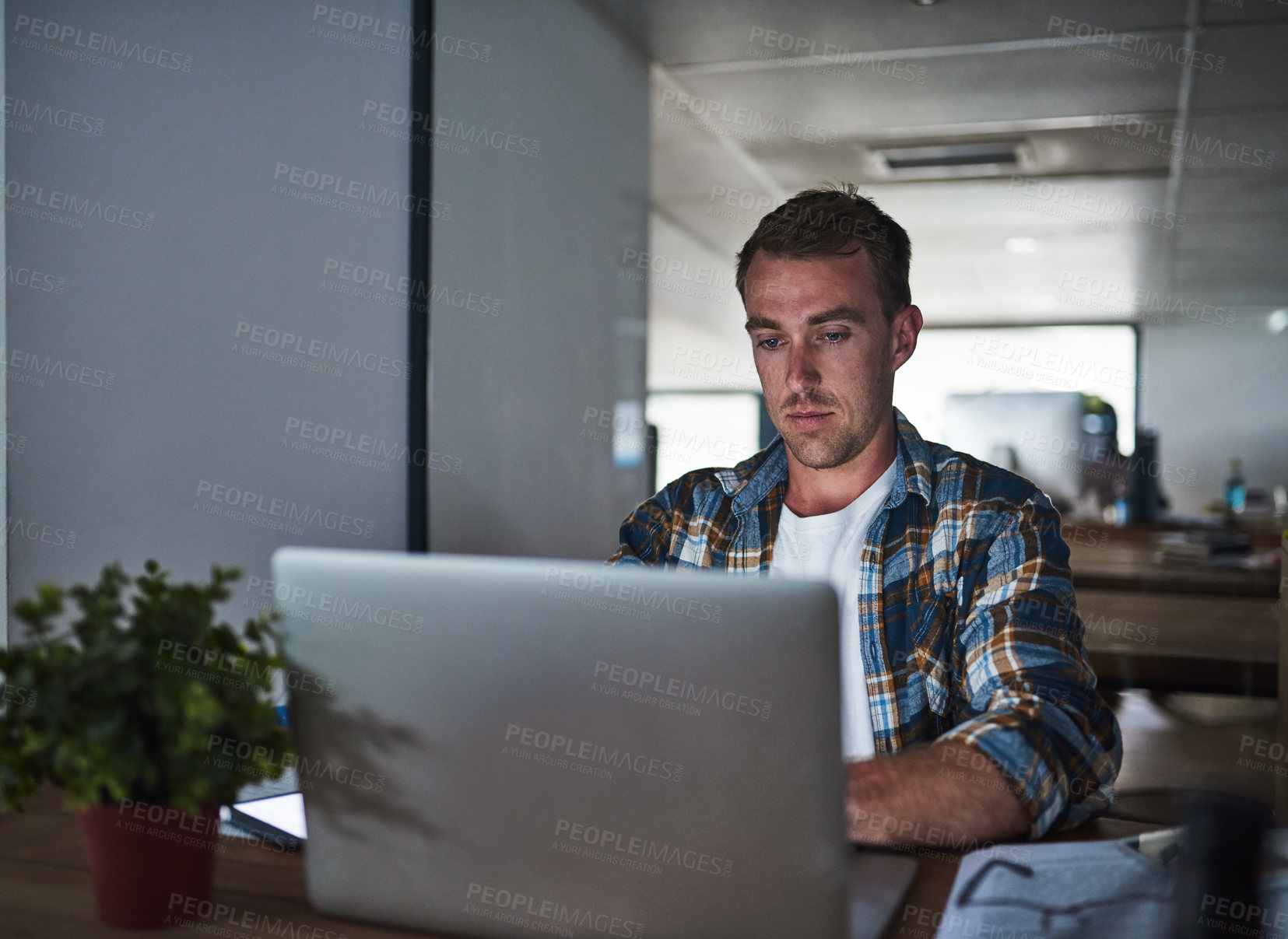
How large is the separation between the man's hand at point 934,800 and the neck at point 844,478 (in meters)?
0.72

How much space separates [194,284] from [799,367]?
4.62 feet

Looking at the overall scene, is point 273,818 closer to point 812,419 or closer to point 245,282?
point 812,419

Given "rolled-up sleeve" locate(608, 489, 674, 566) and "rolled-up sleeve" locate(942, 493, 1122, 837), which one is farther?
"rolled-up sleeve" locate(608, 489, 674, 566)

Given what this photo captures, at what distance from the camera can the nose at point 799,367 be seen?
5.50 ft

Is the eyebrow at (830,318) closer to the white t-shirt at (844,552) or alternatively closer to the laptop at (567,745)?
the white t-shirt at (844,552)

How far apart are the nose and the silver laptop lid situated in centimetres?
106

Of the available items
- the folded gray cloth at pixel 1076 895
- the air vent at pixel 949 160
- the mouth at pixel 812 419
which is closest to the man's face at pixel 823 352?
the mouth at pixel 812 419

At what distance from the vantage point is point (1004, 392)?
14.6 ft

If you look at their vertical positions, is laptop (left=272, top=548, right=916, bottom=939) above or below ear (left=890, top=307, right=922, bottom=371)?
below

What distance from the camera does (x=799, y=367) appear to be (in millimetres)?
1688

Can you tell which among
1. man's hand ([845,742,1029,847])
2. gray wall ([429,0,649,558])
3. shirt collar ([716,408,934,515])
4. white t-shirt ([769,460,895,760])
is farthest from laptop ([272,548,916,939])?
gray wall ([429,0,649,558])

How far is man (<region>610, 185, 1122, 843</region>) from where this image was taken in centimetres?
100

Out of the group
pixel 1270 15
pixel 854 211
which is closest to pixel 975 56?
pixel 1270 15

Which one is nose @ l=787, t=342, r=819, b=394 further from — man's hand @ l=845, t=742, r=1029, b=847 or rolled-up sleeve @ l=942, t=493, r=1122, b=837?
man's hand @ l=845, t=742, r=1029, b=847
